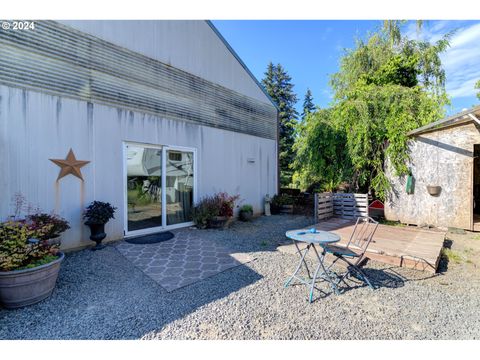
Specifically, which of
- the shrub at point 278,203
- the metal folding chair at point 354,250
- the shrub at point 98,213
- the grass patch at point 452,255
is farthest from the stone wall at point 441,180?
the shrub at point 98,213

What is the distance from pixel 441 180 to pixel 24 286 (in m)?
9.42

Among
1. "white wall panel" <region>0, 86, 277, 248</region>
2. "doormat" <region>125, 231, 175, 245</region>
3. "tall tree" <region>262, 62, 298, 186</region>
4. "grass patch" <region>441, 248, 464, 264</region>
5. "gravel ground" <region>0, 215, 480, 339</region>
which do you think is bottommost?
"grass patch" <region>441, 248, 464, 264</region>

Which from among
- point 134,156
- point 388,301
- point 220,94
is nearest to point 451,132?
point 388,301

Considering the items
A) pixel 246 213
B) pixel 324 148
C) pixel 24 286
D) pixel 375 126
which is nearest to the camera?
pixel 24 286

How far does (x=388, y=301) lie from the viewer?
118 inches

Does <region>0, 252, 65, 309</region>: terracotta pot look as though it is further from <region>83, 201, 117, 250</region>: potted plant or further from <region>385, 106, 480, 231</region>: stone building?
<region>385, 106, 480, 231</region>: stone building

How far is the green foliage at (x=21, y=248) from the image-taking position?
8.99 feet

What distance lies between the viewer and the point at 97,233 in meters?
4.74

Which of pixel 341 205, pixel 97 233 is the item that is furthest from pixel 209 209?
pixel 341 205

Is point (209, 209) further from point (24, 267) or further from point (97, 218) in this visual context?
point (24, 267)

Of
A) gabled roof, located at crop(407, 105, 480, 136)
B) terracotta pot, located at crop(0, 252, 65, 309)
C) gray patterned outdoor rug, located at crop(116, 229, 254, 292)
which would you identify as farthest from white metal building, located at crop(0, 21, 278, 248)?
gabled roof, located at crop(407, 105, 480, 136)

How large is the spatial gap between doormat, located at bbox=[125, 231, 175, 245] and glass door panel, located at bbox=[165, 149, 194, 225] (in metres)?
0.58

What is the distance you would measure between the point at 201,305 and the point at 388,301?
234 centimetres

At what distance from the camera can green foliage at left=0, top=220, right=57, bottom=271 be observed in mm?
2740
